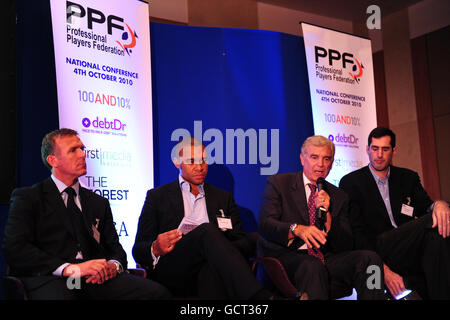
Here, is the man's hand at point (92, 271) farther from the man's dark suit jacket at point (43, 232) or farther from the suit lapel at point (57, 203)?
the suit lapel at point (57, 203)

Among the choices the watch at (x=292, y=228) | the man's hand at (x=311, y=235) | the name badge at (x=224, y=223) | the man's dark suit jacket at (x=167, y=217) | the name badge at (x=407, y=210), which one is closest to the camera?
the man's hand at (x=311, y=235)

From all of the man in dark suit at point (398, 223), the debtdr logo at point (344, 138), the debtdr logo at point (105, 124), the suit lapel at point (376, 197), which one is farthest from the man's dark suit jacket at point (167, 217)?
the debtdr logo at point (344, 138)

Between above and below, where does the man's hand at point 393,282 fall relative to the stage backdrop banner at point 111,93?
below

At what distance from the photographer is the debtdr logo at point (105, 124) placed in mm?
3591

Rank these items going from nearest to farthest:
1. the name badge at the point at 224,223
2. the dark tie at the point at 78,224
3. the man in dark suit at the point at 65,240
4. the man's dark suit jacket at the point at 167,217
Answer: the man in dark suit at the point at 65,240 → the dark tie at the point at 78,224 → the man's dark suit jacket at the point at 167,217 → the name badge at the point at 224,223

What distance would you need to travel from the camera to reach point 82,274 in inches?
95.8

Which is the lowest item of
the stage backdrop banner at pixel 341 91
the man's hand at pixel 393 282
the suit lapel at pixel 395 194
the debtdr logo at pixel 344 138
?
the man's hand at pixel 393 282

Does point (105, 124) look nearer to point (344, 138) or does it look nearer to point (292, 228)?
point (292, 228)

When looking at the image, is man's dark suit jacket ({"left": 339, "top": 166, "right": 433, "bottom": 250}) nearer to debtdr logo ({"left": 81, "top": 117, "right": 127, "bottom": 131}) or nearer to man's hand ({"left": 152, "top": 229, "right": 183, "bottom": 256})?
man's hand ({"left": 152, "top": 229, "right": 183, "bottom": 256})

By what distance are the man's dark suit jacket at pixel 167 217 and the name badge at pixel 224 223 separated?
30 mm

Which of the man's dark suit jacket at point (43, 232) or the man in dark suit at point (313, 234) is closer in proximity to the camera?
the man's dark suit jacket at point (43, 232)

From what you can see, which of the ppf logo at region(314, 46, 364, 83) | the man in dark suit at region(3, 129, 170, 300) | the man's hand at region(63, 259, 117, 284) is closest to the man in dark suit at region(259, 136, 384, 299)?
the man in dark suit at region(3, 129, 170, 300)

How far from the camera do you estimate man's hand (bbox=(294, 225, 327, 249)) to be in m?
2.74

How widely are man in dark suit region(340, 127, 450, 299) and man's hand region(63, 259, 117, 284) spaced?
70.2 inches
